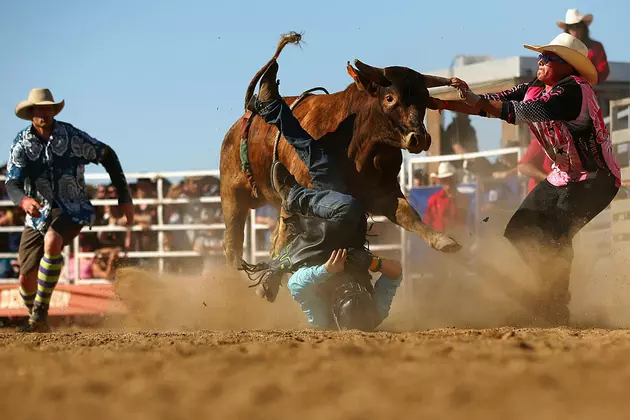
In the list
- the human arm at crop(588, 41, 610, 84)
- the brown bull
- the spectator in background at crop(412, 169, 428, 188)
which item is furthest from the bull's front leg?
the spectator in background at crop(412, 169, 428, 188)

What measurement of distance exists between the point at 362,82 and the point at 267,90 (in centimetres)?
78

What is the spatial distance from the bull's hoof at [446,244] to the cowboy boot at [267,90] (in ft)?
4.90

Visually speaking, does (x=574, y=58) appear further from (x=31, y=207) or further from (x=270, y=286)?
(x=31, y=207)

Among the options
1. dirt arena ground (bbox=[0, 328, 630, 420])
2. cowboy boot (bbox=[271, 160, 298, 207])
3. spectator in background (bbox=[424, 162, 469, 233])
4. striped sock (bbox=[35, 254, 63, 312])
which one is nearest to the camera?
dirt arena ground (bbox=[0, 328, 630, 420])

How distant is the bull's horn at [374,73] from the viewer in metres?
5.49

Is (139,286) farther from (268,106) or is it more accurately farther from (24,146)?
(268,106)

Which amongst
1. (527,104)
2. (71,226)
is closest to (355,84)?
(527,104)

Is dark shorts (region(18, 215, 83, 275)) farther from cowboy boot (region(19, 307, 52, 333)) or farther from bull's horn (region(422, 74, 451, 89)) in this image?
bull's horn (region(422, 74, 451, 89))

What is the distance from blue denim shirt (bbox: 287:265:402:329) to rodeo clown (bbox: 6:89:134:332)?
2.25 meters

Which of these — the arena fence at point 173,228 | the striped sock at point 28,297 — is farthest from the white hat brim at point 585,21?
the striped sock at point 28,297

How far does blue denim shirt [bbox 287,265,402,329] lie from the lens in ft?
17.3

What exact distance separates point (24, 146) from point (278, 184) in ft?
6.92

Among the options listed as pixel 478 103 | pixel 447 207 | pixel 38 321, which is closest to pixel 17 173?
pixel 38 321

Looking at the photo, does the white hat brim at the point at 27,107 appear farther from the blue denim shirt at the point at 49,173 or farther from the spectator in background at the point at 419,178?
the spectator in background at the point at 419,178
